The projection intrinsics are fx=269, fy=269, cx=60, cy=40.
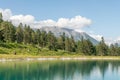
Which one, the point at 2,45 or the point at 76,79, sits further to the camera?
the point at 2,45

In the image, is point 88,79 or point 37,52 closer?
point 88,79

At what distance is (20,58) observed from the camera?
13938cm

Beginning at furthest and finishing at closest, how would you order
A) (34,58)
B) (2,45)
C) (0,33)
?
(0,33) → (2,45) → (34,58)

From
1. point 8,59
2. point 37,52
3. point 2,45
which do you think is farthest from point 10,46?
point 8,59

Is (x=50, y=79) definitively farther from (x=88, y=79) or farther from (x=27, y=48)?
(x=27, y=48)

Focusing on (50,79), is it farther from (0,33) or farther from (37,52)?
(0,33)

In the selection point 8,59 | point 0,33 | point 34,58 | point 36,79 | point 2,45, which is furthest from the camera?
point 0,33

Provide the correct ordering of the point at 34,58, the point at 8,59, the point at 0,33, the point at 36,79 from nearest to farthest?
the point at 36,79
the point at 8,59
the point at 34,58
the point at 0,33

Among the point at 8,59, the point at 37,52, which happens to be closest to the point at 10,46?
the point at 37,52

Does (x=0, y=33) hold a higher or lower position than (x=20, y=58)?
higher

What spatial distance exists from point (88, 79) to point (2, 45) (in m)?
116

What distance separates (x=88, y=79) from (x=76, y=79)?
11.2 feet

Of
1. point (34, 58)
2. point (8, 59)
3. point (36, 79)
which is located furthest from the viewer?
point (34, 58)

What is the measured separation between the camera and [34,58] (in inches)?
5969
